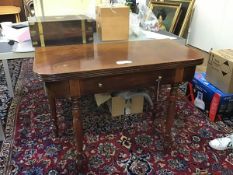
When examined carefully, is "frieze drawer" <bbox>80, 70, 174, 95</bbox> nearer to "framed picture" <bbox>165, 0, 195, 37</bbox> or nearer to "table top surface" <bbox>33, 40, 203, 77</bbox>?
"table top surface" <bbox>33, 40, 203, 77</bbox>

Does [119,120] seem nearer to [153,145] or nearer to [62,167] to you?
[153,145]

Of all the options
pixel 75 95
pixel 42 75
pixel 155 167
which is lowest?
pixel 155 167

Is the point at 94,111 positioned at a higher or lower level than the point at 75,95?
lower

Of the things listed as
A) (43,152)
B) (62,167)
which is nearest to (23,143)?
(43,152)

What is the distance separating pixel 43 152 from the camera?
4.89 feet

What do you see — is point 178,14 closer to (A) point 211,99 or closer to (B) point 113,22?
(A) point 211,99

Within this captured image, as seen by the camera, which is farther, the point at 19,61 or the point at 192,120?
the point at 19,61

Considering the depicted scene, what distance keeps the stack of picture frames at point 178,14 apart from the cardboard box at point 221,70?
102 centimetres

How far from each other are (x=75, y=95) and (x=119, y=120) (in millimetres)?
791

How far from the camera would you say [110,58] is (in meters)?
1.17

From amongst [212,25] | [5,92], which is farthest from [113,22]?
[212,25]

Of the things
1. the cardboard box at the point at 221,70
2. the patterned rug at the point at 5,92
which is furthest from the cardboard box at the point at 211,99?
the patterned rug at the point at 5,92

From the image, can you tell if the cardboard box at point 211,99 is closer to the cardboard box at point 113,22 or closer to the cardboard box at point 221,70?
the cardboard box at point 221,70

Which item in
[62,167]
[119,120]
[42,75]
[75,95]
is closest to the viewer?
[42,75]
